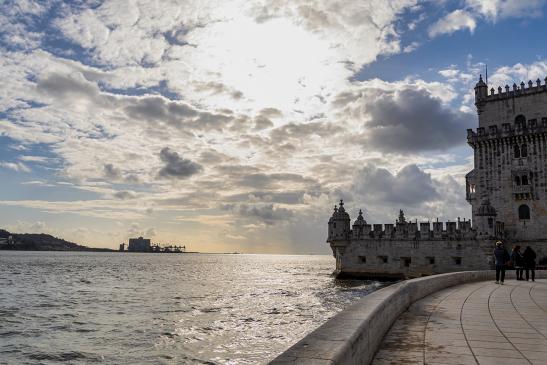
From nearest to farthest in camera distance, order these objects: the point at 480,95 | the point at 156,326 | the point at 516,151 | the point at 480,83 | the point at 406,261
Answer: the point at 156,326 → the point at 516,151 → the point at 406,261 → the point at 480,95 → the point at 480,83

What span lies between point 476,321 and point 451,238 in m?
36.0

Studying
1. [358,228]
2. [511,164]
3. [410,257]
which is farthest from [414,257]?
[511,164]

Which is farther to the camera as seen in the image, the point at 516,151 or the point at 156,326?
the point at 516,151

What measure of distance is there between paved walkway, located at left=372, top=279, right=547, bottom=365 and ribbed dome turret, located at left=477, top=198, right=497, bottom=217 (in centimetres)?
2865

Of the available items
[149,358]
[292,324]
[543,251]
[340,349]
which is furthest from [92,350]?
[543,251]

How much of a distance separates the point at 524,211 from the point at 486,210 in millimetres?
4303

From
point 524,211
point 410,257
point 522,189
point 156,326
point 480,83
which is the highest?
point 480,83

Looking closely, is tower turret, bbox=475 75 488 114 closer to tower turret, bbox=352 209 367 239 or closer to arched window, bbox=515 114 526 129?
arched window, bbox=515 114 526 129

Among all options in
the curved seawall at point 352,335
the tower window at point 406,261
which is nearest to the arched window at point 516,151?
the tower window at point 406,261

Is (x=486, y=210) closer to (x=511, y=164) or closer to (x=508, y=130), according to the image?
(x=511, y=164)

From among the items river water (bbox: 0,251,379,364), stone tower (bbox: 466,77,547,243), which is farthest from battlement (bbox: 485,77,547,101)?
river water (bbox: 0,251,379,364)

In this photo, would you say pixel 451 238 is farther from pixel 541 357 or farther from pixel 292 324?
pixel 541 357

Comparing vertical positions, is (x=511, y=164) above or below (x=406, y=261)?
above

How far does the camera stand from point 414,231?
46312mm
